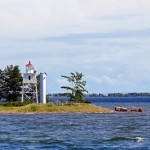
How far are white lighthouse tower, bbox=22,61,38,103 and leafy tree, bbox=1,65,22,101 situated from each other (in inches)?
169

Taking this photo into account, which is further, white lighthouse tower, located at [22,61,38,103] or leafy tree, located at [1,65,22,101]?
leafy tree, located at [1,65,22,101]

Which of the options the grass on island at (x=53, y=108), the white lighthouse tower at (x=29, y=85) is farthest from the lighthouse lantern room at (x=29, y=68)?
the grass on island at (x=53, y=108)

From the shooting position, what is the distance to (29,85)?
14925cm

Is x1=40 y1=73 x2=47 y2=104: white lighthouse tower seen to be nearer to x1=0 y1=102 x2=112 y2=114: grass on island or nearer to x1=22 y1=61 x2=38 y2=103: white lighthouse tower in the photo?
x1=22 y1=61 x2=38 y2=103: white lighthouse tower

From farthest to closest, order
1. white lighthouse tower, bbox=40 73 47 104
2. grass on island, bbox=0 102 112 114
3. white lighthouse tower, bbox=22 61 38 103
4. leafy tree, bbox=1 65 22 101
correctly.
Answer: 1. leafy tree, bbox=1 65 22 101
2. white lighthouse tower, bbox=22 61 38 103
3. white lighthouse tower, bbox=40 73 47 104
4. grass on island, bbox=0 102 112 114

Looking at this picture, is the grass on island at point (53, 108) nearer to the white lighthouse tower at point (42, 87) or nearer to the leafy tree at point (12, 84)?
the white lighthouse tower at point (42, 87)

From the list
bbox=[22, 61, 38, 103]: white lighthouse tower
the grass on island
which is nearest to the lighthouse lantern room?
bbox=[22, 61, 38, 103]: white lighthouse tower

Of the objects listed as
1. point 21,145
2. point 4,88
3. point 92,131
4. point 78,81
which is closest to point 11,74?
point 4,88

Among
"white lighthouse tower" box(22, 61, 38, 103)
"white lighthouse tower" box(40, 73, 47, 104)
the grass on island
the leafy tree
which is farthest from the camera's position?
the leafy tree

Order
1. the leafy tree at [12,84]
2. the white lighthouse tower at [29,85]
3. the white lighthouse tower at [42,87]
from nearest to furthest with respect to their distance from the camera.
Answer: the white lighthouse tower at [42,87] < the white lighthouse tower at [29,85] < the leafy tree at [12,84]

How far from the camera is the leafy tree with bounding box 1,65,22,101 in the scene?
6107 inches

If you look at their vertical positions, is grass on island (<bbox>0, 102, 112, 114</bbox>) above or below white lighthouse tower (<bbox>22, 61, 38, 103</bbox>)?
below

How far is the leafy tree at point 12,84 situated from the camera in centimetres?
15512

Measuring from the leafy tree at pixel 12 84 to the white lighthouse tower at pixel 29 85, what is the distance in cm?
429
